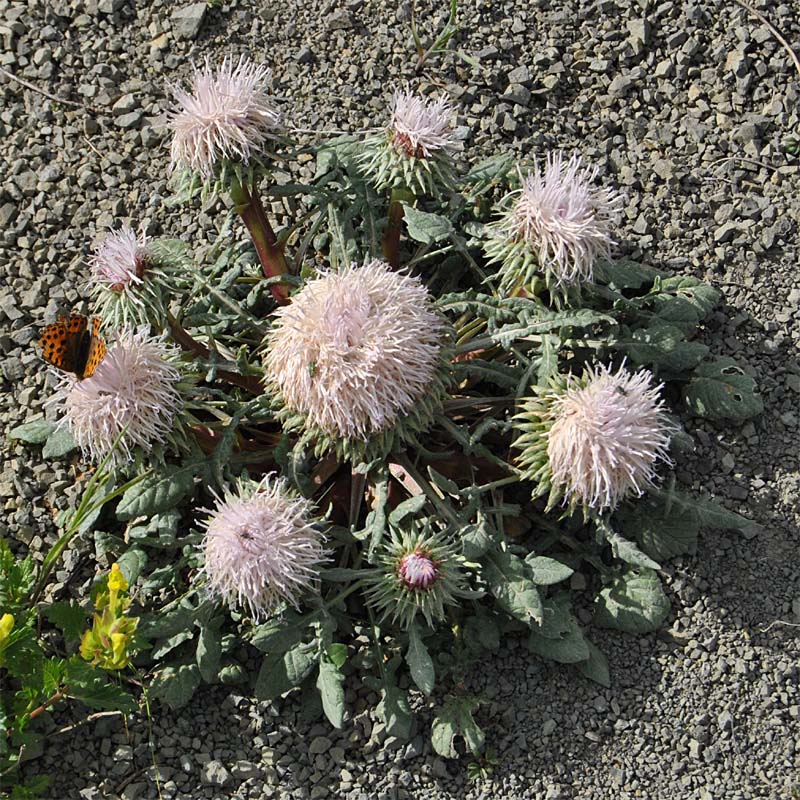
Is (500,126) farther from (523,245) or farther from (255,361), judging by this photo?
(255,361)

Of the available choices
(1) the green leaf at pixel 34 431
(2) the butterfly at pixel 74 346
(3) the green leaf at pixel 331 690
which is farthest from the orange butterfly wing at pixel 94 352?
(3) the green leaf at pixel 331 690

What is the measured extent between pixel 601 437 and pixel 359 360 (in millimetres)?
786

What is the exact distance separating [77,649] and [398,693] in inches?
46.1

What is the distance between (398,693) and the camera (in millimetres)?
3832

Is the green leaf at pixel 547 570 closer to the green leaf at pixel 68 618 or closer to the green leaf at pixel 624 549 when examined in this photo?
the green leaf at pixel 624 549

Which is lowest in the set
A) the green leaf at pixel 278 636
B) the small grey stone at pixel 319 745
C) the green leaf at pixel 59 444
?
the small grey stone at pixel 319 745

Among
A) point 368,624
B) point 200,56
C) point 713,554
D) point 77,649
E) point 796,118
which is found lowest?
point 713,554

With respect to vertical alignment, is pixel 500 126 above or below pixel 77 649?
above

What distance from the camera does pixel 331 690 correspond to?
3.68m

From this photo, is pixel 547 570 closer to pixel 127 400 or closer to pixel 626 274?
pixel 626 274

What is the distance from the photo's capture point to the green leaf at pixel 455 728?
147 inches

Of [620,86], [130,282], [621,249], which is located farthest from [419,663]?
[620,86]

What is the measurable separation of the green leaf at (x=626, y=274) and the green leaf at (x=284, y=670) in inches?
67.0

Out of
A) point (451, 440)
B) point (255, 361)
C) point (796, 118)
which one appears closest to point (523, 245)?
point (451, 440)
